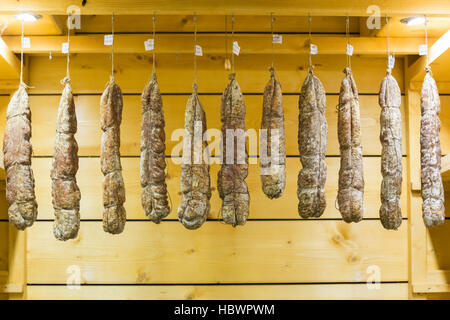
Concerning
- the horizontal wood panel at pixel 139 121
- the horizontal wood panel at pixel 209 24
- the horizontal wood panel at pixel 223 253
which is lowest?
the horizontal wood panel at pixel 223 253

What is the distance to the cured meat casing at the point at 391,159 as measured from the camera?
2.54 meters

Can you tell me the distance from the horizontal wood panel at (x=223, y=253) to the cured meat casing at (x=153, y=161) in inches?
27.6

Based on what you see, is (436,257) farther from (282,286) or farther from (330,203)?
(282,286)

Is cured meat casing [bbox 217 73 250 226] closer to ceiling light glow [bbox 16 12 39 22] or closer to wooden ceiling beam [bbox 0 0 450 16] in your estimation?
wooden ceiling beam [bbox 0 0 450 16]

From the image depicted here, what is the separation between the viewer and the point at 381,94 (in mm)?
2613

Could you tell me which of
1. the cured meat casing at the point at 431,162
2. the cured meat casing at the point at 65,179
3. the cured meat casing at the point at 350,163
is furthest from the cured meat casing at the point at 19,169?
the cured meat casing at the point at 431,162

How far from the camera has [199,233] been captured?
10.5 ft

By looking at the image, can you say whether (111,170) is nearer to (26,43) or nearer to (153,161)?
(153,161)

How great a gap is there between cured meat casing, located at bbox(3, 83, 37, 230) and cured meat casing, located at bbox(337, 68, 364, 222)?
65.8 inches

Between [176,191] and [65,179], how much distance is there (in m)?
0.87

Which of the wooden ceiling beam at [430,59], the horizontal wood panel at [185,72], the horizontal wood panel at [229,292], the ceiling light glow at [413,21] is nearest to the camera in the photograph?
the wooden ceiling beam at [430,59]

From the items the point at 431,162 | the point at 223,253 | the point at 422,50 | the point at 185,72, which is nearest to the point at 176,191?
the point at 223,253

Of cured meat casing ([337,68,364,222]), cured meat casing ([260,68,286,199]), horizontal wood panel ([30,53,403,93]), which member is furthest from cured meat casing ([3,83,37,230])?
cured meat casing ([337,68,364,222])

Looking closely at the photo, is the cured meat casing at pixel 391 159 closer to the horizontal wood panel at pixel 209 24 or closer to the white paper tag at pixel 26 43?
the horizontal wood panel at pixel 209 24
